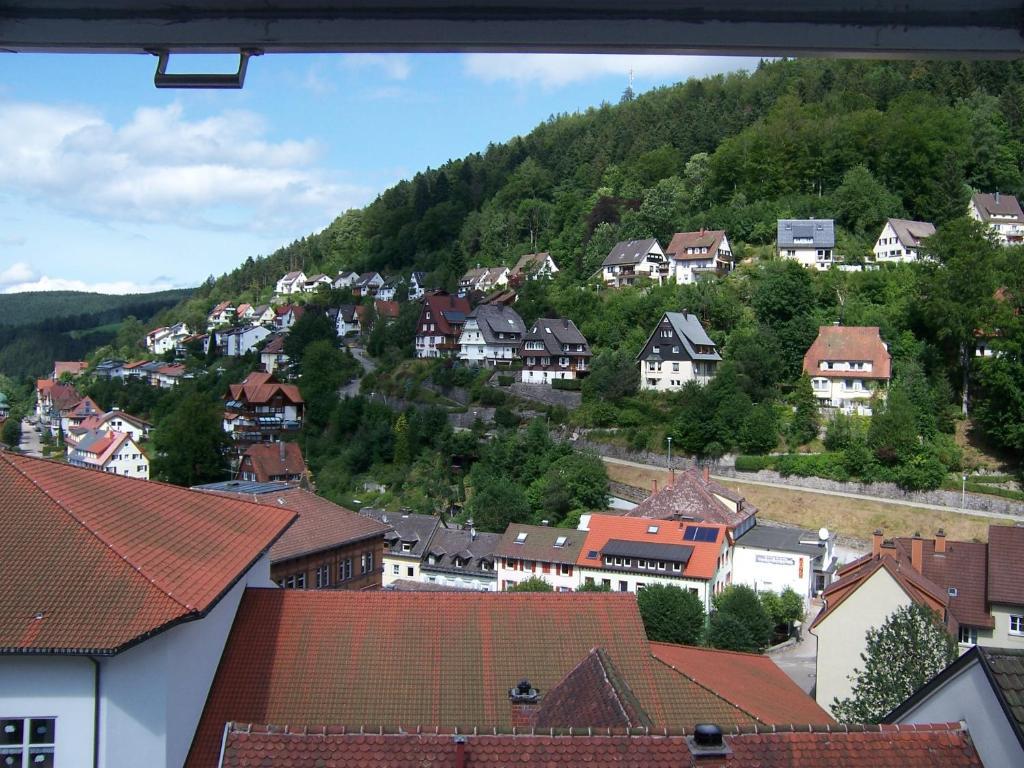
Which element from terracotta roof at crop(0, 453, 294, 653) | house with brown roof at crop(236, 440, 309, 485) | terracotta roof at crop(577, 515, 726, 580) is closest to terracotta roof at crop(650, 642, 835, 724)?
terracotta roof at crop(0, 453, 294, 653)

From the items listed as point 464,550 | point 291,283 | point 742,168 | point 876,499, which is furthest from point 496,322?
point 291,283

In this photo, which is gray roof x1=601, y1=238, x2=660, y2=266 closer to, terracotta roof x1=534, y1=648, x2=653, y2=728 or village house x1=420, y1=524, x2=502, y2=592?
village house x1=420, y1=524, x2=502, y2=592

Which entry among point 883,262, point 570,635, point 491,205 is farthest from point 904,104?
point 570,635

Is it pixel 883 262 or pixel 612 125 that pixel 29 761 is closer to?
pixel 883 262

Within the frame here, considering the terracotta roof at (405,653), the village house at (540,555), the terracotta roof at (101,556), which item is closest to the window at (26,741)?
the terracotta roof at (101,556)

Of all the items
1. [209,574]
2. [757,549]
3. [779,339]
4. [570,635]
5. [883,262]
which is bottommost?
[757,549]

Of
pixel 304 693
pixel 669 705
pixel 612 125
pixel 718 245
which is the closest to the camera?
pixel 304 693

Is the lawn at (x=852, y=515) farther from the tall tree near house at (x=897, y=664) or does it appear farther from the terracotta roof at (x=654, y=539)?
the tall tree near house at (x=897, y=664)
